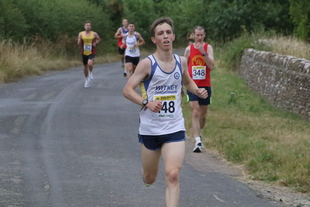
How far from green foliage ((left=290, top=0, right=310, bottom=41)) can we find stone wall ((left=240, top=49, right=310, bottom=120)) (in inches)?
89.9

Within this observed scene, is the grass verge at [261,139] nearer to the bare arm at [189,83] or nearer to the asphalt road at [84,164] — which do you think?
the asphalt road at [84,164]

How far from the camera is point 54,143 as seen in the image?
11.2m

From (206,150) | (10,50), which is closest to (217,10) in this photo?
(10,50)

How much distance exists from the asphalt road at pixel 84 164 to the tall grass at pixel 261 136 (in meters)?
0.52

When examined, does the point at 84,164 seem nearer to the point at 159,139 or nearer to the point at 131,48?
the point at 159,139

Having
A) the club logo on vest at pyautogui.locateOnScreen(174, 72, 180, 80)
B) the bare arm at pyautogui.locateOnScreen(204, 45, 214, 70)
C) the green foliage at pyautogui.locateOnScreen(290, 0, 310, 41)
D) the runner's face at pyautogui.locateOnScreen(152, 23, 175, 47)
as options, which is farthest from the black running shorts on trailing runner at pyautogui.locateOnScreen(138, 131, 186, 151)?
the green foliage at pyautogui.locateOnScreen(290, 0, 310, 41)

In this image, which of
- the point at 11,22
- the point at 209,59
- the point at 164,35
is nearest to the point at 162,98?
the point at 164,35

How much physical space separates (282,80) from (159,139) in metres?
12.0

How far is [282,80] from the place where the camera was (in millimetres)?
17984

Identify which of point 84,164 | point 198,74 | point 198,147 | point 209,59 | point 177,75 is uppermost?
point 177,75

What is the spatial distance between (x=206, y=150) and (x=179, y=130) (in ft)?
15.6

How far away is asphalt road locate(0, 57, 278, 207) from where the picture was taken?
7.68m

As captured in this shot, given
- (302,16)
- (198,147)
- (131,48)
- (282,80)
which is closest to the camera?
(198,147)

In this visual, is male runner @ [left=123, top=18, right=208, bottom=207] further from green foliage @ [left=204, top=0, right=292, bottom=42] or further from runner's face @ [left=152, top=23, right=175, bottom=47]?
green foliage @ [left=204, top=0, right=292, bottom=42]
